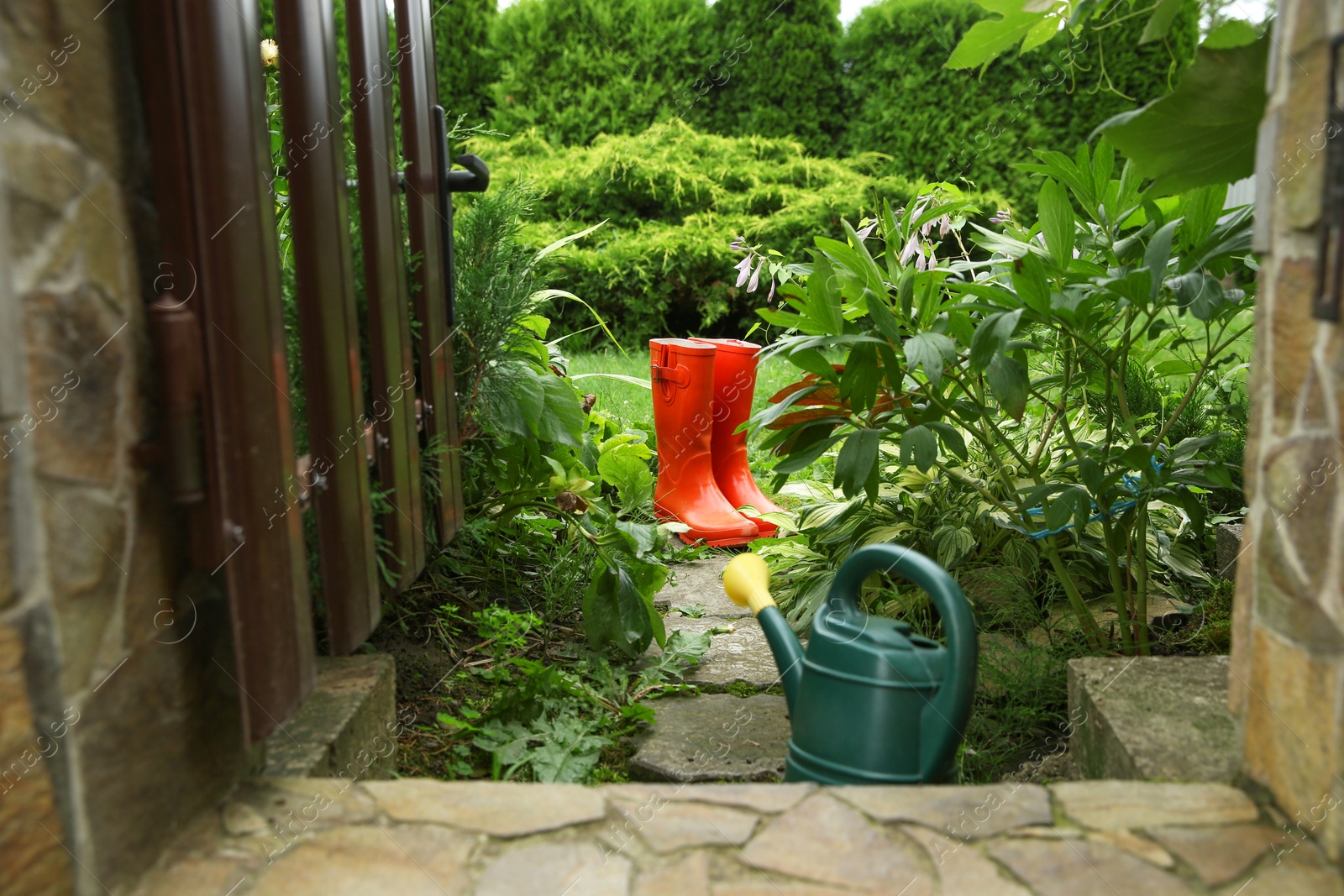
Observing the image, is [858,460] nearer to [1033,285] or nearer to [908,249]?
[1033,285]

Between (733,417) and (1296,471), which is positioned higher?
(1296,471)

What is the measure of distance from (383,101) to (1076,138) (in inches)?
272

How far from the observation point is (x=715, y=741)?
202cm

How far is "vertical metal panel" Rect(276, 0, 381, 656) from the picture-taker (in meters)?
1.41

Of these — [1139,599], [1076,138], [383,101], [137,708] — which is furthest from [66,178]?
[1076,138]

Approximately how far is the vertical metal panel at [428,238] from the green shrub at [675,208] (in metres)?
4.76

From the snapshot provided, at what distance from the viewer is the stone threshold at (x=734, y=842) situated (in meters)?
1.14

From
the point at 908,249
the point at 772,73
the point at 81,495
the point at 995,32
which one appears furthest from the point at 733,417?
the point at 772,73

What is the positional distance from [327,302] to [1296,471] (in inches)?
53.0

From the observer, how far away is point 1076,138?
24.2ft

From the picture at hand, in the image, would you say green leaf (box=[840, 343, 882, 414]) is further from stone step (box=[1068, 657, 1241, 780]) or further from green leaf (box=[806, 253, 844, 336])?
stone step (box=[1068, 657, 1241, 780])

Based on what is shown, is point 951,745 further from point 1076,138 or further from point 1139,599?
point 1076,138

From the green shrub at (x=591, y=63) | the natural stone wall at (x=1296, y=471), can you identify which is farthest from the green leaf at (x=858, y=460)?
the green shrub at (x=591, y=63)

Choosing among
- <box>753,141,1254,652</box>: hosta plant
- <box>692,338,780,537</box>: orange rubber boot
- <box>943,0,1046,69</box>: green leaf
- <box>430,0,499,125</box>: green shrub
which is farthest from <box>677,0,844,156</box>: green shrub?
<box>943,0,1046,69</box>: green leaf
